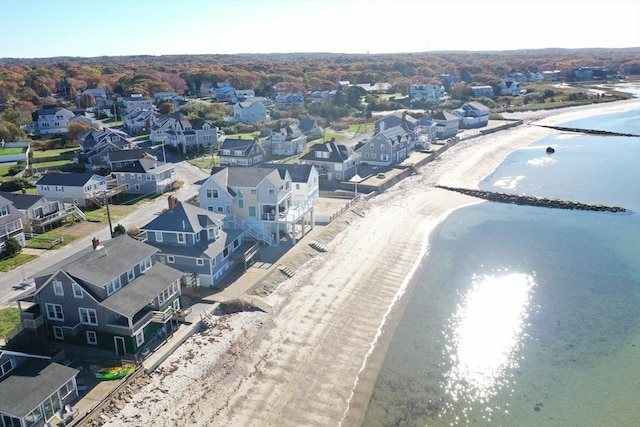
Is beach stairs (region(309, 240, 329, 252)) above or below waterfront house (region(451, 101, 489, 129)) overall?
below

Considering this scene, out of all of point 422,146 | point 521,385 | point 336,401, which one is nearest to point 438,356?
point 521,385

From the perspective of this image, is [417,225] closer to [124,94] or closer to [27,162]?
[27,162]

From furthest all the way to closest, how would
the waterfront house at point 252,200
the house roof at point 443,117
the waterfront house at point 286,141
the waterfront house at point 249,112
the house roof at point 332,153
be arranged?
the waterfront house at point 249,112 → the house roof at point 443,117 → the waterfront house at point 286,141 → the house roof at point 332,153 → the waterfront house at point 252,200

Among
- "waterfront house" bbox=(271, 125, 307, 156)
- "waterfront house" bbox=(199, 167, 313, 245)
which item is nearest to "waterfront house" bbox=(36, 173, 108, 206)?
"waterfront house" bbox=(199, 167, 313, 245)

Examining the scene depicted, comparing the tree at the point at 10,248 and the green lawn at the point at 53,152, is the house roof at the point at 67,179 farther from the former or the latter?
the green lawn at the point at 53,152

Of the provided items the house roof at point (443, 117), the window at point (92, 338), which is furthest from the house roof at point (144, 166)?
the house roof at point (443, 117)

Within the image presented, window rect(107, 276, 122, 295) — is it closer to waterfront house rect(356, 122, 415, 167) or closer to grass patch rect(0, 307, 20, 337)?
grass patch rect(0, 307, 20, 337)
